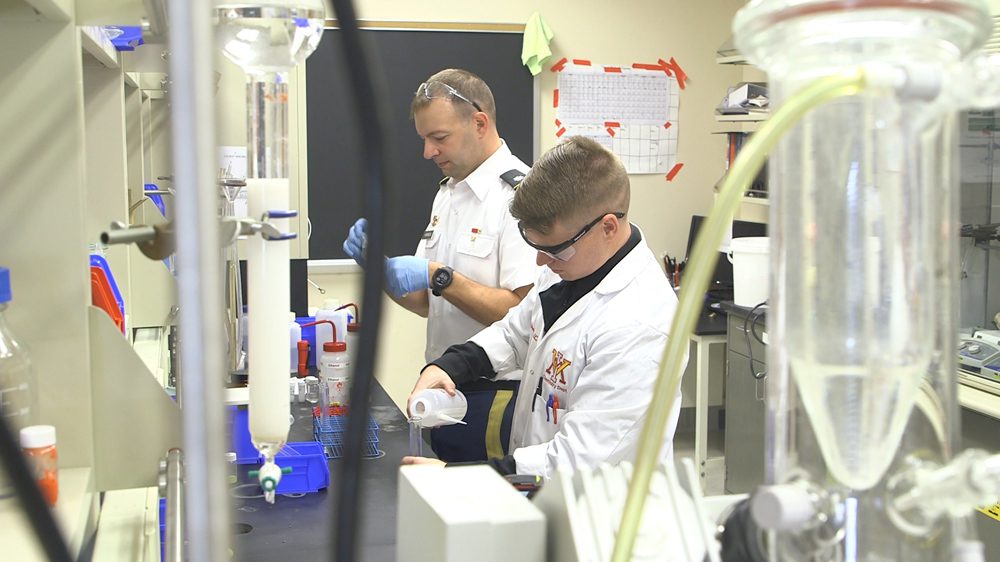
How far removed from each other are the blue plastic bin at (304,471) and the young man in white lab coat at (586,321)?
0.17 metres

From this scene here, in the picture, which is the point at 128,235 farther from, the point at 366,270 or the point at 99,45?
the point at 99,45

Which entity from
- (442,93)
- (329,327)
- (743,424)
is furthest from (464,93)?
(743,424)

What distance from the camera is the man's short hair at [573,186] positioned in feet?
6.35

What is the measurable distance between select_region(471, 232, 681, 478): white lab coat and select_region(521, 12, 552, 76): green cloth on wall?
9.88ft

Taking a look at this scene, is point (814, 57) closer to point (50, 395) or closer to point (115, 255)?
point (50, 395)

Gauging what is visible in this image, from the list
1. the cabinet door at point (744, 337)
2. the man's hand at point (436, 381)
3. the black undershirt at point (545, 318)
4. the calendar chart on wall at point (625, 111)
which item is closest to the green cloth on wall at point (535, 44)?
the calendar chart on wall at point (625, 111)

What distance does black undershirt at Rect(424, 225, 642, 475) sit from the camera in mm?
2004

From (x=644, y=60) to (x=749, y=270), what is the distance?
176 cm

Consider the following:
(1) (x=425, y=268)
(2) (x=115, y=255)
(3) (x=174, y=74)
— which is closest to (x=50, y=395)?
(3) (x=174, y=74)

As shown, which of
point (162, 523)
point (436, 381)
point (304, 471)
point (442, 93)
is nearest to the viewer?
point (162, 523)

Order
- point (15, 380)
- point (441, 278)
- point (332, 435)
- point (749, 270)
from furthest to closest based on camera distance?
point (749, 270) → point (441, 278) → point (332, 435) → point (15, 380)

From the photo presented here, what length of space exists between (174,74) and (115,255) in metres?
2.42

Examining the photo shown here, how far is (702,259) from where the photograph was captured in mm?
468

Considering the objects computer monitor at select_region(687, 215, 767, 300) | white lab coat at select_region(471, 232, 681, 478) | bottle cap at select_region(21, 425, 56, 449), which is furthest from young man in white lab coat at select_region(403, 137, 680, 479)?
computer monitor at select_region(687, 215, 767, 300)
